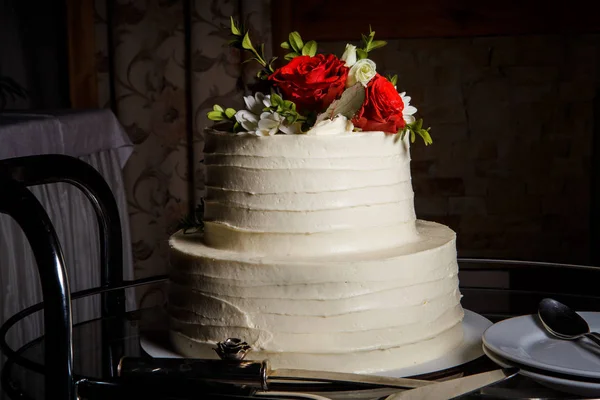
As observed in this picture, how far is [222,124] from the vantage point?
44.1 inches

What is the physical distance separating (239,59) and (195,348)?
2532 mm

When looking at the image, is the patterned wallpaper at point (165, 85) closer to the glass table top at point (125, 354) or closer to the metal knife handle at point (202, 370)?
the glass table top at point (125, 354)

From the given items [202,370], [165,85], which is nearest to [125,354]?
[202,370]

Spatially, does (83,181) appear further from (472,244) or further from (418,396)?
(472,244)

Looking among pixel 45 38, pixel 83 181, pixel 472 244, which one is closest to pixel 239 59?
pixel 45 38

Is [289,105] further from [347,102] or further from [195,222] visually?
[195,222]

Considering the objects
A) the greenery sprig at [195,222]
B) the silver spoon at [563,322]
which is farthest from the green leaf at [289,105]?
the silver spoon at [563,322]

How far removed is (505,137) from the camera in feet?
11.5

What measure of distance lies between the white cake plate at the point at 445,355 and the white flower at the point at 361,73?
0.35 metres

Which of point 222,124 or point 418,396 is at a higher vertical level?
point 222,124

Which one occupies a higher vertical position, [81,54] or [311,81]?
[81,54]

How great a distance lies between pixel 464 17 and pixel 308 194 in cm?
267

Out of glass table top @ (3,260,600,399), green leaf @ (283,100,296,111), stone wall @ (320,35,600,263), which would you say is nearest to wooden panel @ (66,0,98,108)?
stone wall @ (320,35,600,263)

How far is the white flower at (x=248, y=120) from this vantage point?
1.01 metres
